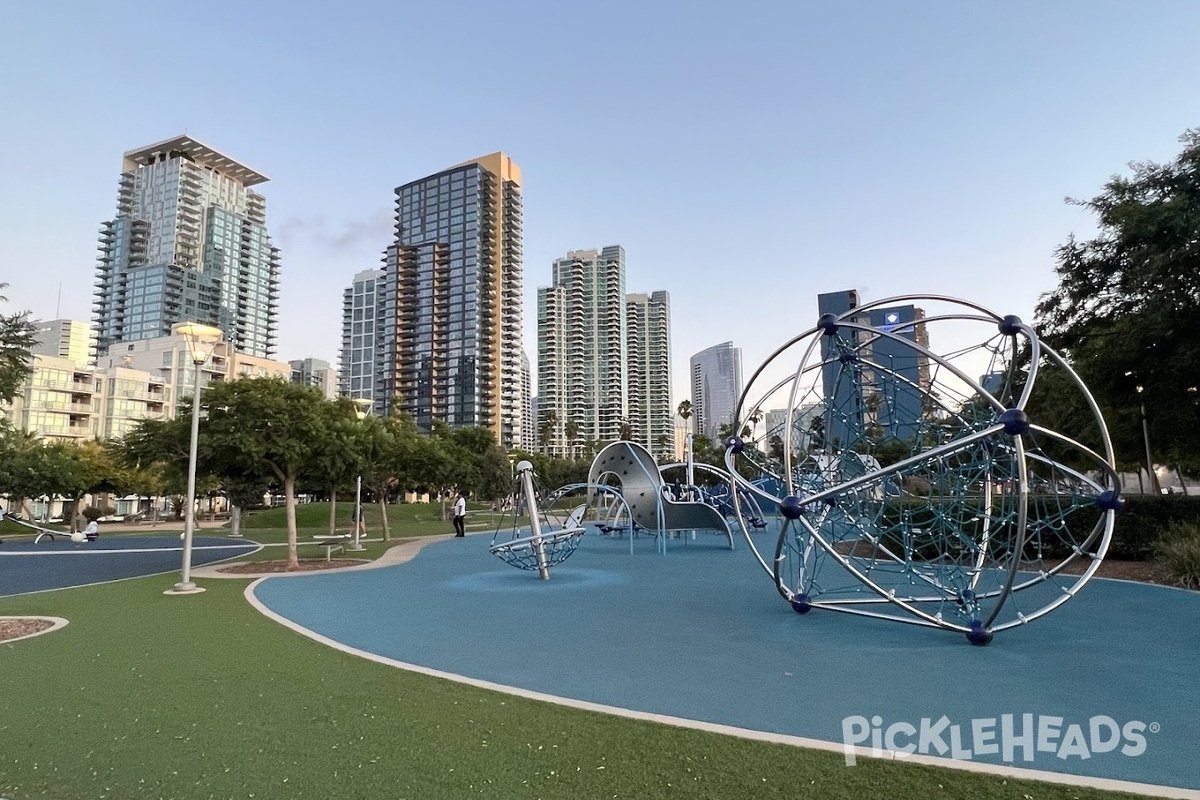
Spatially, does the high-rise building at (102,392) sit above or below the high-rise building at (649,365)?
below

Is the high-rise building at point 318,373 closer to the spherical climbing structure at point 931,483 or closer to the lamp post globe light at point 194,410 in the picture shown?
the lamp post globe light at point 194,410

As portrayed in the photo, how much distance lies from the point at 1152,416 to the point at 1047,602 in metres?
9.53

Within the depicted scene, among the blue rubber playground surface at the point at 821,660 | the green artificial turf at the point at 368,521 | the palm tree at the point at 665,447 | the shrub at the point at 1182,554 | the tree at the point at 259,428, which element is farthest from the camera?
the palm tree at the point at 665,447

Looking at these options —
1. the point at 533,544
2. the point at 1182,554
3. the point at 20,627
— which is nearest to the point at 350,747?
the point at 20,627

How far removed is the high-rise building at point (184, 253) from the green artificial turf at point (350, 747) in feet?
536

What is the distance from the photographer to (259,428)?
1861 cm

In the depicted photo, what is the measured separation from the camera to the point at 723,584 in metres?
15.6

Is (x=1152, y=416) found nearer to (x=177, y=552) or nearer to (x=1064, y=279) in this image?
(x=1064, y=279)

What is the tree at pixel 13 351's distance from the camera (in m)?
13.0

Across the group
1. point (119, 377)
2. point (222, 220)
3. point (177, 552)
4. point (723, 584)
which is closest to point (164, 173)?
point (222, 220)

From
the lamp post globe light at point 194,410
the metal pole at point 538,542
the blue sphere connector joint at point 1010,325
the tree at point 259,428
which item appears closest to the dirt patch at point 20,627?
the lamp post globe light at point 194,410

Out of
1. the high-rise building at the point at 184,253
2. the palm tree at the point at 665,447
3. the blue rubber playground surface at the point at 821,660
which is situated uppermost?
the high-rise building at the point at 184,253

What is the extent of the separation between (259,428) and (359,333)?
169 meters

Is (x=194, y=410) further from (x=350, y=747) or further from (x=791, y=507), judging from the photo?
(x=791, y=507)
